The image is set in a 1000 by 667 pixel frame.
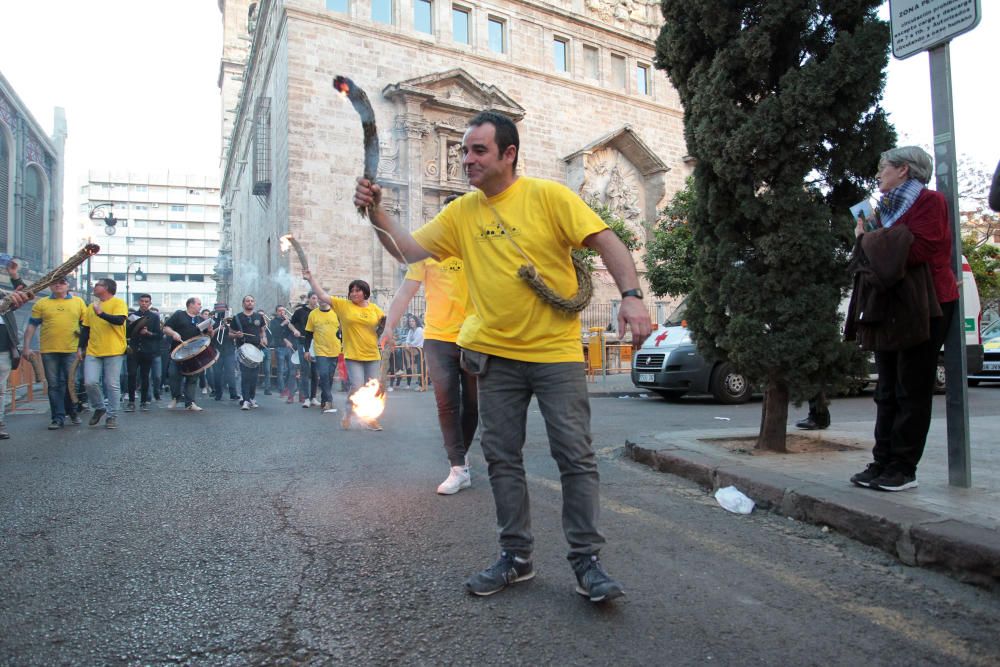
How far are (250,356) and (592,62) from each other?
24540mm

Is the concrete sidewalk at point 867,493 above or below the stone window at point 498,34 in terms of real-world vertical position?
below

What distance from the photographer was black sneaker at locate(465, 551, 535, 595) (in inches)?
102

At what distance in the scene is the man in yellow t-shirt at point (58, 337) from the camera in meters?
8.59

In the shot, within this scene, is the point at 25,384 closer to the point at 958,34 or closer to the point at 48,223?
the point at 958,34

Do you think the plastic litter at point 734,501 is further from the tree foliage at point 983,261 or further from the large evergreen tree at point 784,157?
the tree foliage at point 983,261

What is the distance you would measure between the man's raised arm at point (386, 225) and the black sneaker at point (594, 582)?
145 cm

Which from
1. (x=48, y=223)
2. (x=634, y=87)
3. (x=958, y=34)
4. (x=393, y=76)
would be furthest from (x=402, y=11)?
(x=958, y=34)

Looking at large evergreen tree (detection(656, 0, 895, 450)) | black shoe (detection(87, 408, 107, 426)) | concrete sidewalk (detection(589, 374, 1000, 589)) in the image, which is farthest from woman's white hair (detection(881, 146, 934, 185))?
black shoe (detection(87, 408, 107, 426))

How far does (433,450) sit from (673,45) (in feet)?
13.1

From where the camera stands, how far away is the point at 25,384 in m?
13.4

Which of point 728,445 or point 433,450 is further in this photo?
point 433,450

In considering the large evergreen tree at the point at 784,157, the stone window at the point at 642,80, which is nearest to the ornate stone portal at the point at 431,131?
the stone window at the point at 642,80

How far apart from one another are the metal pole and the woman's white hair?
0.09 metres

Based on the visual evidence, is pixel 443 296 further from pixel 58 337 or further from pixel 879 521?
pixel 58 337
